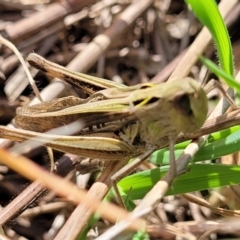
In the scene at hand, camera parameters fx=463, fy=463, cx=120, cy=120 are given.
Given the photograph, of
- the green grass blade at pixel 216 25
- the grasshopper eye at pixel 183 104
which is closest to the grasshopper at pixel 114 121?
the grasshopper eye at pixel 183 104

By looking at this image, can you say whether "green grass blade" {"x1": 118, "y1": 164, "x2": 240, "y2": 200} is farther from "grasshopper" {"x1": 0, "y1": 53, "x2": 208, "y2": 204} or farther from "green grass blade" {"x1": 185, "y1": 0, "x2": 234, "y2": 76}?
"green grass blade" {"x1": 185, "y1": 0, "x2": 234, "y2": 76}

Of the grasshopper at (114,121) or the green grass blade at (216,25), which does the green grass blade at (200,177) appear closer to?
the grasshopper at (114,121)

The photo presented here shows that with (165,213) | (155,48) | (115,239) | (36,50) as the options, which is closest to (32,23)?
(36,50)

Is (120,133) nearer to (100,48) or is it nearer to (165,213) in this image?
(165,213)

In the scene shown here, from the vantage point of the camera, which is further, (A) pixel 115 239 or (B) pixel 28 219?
(B) pixel 28 219

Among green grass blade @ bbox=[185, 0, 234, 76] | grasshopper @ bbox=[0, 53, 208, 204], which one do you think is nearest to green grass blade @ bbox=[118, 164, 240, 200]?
grasshopper @ bbox=[0, 53, 208, 204]

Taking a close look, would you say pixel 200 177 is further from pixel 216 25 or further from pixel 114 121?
pixel 216 25

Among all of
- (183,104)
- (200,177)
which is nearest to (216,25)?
(183,104)
